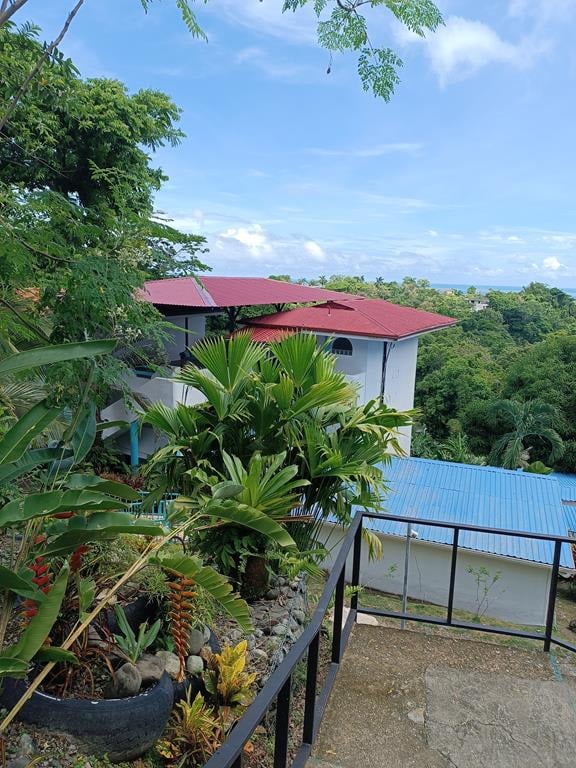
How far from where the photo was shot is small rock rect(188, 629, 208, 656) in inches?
126

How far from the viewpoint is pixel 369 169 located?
1602 cm

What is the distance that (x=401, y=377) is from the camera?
1783cm

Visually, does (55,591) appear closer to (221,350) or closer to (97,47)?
(221,350)

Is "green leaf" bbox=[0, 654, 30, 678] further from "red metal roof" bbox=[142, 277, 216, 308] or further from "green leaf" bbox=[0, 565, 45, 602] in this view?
"red metal roof" bbox=[142, 277, 216, 308]

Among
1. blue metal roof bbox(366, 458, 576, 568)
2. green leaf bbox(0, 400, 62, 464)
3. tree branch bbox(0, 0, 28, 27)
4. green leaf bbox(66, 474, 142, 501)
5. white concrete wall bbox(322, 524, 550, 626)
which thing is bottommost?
white concrete wall bbox(322, 524, 550, 626)

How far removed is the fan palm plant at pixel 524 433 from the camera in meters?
17.4

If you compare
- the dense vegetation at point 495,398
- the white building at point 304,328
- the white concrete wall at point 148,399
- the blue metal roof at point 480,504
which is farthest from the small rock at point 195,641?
the dense vegetation at point 495,398

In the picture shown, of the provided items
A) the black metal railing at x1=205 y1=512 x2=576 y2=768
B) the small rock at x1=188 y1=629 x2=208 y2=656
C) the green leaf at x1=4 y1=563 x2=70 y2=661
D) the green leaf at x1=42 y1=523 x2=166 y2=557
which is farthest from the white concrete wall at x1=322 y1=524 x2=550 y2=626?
the green leaf at x1=4 y1=563 x2=70 y2=661

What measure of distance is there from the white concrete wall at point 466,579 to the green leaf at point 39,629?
823 cm

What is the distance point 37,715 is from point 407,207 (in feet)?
79.0

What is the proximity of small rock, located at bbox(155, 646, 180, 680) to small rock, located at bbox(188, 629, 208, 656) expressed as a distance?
21cm

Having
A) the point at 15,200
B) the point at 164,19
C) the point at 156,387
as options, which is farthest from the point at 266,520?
the point at 156,387

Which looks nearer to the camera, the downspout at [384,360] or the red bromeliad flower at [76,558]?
the red bromeliad flower at [76,558]

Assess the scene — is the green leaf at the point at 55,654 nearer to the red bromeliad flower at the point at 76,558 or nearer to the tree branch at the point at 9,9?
the red bromeliad flower at the point at 76,558
